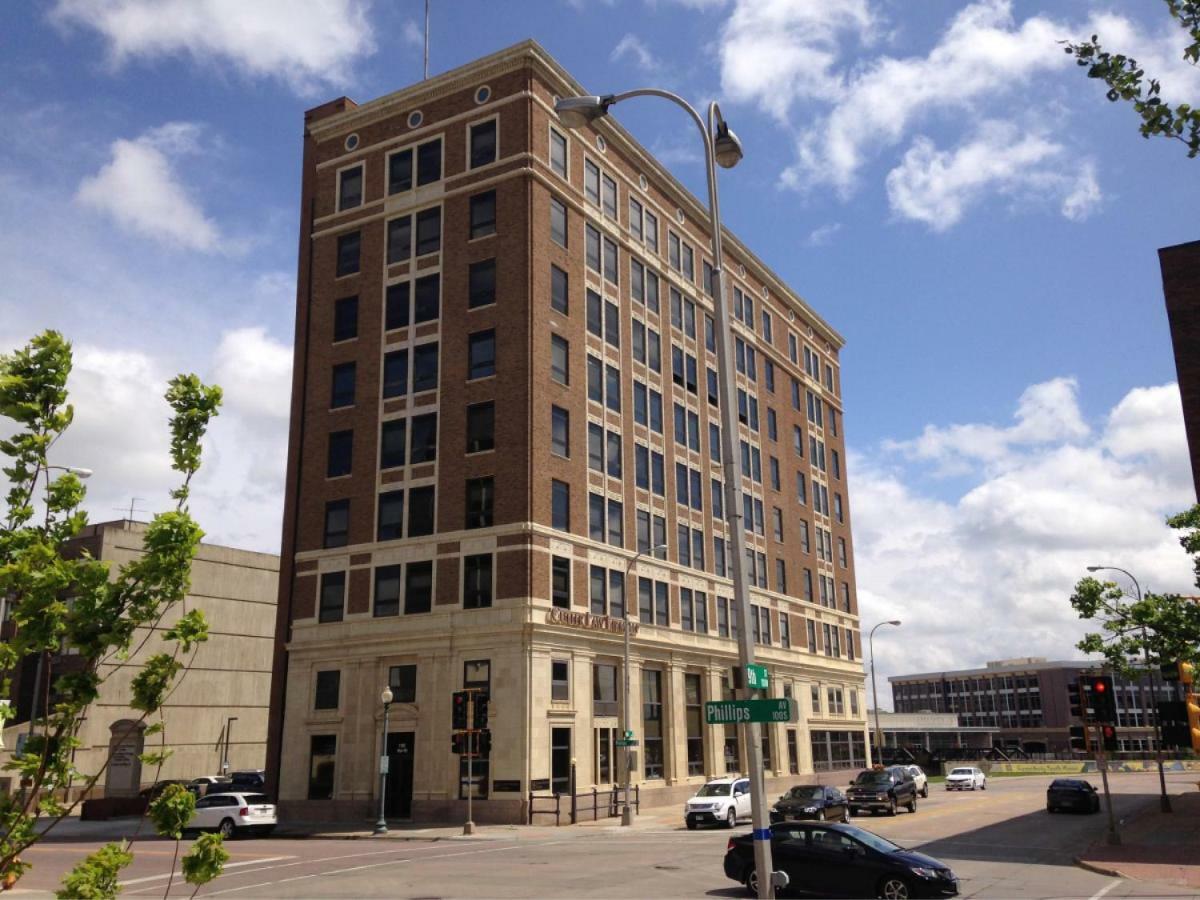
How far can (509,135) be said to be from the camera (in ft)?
156

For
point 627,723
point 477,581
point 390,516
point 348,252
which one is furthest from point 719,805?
point 348,252

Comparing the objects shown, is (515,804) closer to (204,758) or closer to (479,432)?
(479,432)

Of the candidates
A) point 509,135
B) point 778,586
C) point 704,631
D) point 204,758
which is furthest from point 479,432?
point 204,758

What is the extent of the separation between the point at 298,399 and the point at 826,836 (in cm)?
3854

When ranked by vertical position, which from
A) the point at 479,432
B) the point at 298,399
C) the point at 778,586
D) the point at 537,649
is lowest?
the point at 537,649

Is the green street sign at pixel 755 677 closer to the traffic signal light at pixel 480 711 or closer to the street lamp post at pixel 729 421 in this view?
the street lamp post at pixel 729 421

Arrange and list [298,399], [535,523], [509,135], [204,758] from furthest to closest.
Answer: [204,758] → [298,399] → [509,135] → [535,523]

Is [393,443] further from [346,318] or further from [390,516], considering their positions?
[346,318]

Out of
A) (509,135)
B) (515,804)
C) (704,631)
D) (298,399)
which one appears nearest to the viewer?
(515,804)

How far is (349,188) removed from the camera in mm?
52406

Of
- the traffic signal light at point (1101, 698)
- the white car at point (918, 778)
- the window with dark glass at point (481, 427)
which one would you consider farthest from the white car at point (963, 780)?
the window with dark glass at point (481, 427)

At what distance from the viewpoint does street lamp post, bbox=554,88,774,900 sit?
12.3m

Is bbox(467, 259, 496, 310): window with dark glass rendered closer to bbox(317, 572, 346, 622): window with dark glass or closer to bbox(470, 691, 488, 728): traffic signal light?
bbox(317, 572, 346, 622): window with dark glass

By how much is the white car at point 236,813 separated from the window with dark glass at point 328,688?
320 inches
